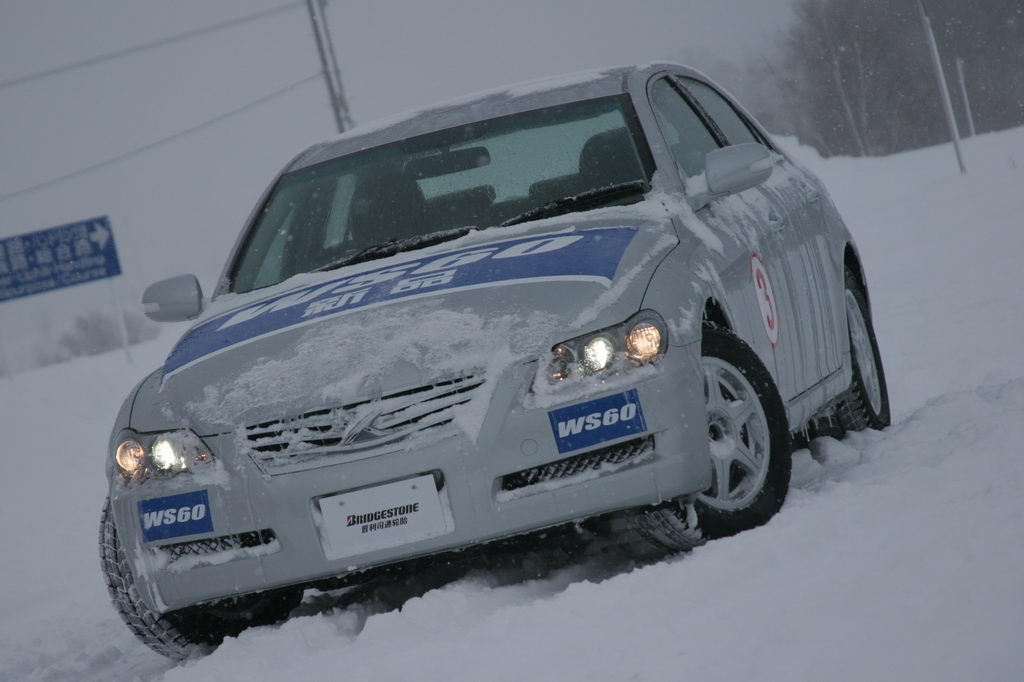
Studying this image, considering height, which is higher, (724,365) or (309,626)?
(724,365)

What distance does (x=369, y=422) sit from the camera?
349 centimetres

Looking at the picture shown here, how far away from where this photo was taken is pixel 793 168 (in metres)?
6.03

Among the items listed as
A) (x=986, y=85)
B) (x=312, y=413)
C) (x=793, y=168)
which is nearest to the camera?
(x=312, y=413)

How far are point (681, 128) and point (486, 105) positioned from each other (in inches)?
29.9

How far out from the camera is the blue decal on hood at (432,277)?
3.80m

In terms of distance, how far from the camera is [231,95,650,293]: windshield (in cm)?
461

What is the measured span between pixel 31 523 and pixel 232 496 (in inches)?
292

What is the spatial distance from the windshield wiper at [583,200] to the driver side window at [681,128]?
0.36m

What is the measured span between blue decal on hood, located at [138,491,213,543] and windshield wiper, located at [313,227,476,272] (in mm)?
1195

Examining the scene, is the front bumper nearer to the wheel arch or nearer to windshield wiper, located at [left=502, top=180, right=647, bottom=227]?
the wheel arch

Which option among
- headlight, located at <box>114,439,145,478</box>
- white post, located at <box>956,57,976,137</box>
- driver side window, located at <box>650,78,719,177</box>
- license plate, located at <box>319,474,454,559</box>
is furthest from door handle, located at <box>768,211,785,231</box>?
white post, located at <box>956,57,976,137</box>

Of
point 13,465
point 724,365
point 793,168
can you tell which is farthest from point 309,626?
point 13,465

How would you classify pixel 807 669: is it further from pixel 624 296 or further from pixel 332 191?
pixel 332 191

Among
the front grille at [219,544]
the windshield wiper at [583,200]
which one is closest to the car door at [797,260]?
the windshield wiper at [583,200]
